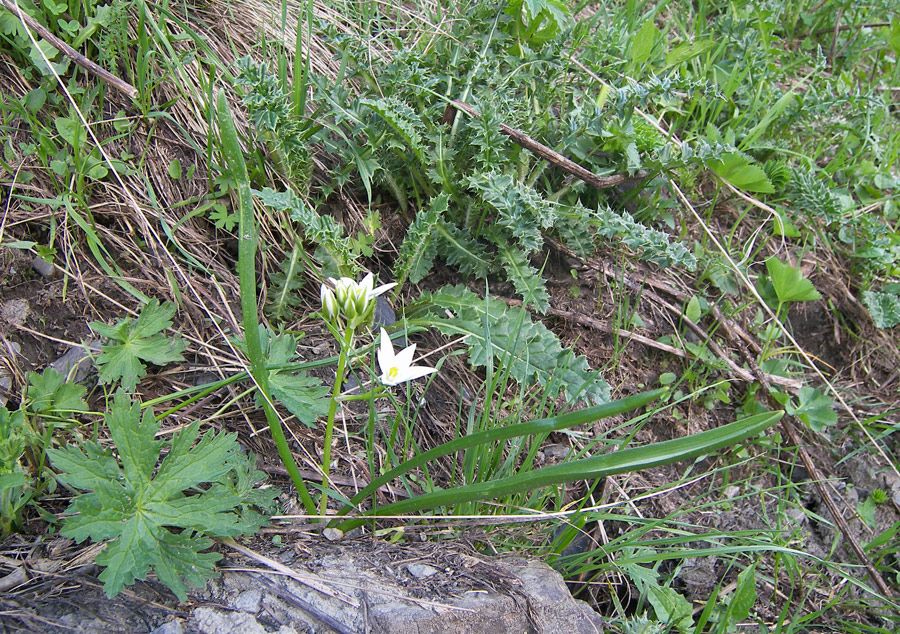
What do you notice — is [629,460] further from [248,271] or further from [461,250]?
[461,250]

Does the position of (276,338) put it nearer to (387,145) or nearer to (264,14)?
(387,145)

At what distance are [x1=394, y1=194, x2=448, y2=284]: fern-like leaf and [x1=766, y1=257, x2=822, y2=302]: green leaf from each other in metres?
1.49

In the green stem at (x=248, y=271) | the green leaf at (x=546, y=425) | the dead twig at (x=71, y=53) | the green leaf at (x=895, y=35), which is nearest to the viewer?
the green leaf at (x=546, y=425)

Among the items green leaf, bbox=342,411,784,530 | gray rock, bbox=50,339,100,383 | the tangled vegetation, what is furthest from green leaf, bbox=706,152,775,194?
gray rock, bbox=50,339,100,383

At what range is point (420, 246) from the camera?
227 centimetres

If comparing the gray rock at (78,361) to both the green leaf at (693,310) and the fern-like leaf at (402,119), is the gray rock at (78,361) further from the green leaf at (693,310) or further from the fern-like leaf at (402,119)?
the green leaf at (693,310)

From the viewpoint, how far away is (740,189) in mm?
2852

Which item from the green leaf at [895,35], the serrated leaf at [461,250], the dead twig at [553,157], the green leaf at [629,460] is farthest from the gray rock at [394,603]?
the green leaf at [895,35]

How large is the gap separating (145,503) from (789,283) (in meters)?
2.57

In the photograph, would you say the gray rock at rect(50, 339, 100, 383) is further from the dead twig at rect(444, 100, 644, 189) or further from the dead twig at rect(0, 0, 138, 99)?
the dead twig at rect(444, 100, 644, 189)

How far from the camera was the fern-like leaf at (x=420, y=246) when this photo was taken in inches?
85.7

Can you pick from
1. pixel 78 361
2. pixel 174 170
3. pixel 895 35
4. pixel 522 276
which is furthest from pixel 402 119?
pixel 895 35

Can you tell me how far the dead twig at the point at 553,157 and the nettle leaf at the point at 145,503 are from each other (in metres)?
1.55

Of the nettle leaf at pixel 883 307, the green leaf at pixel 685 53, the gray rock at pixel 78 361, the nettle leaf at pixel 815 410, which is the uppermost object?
the green leaf at pixel 685 53
